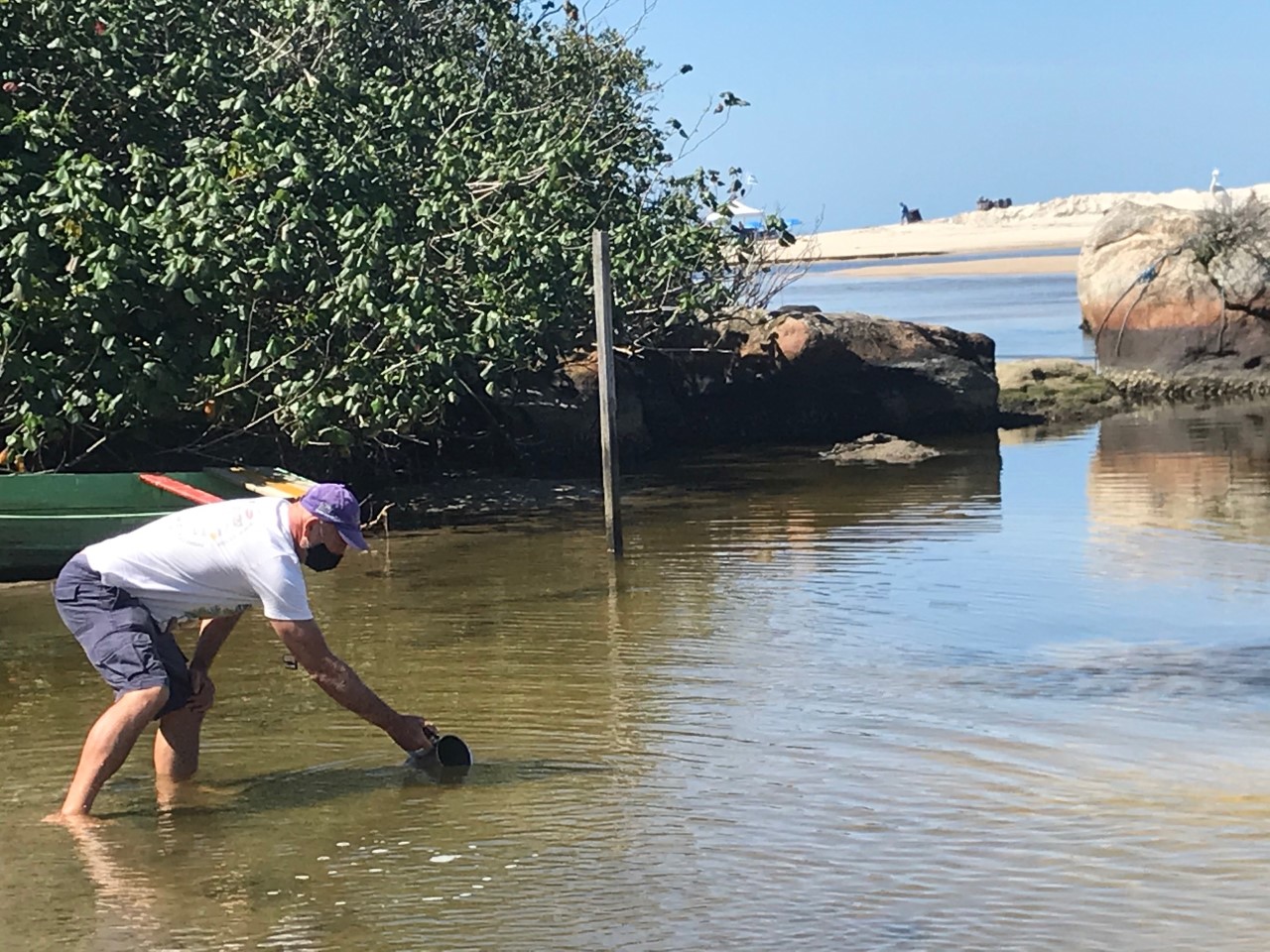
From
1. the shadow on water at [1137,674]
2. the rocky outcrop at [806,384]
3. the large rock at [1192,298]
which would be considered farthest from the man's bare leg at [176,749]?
the large rock at [1192,298]

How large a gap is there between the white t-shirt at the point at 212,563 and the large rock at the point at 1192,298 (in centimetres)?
2083

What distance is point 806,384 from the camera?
2167 centimetres

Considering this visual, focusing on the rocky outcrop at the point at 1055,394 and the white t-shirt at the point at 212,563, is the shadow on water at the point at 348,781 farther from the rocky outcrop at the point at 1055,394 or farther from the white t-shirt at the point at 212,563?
the rocky outcrop at the point at 1055,394

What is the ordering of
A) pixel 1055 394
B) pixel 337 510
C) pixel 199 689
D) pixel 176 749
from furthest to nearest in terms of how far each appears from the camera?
pixel 1055 394 < pixel 176 749 < pixel 199 689 < pixel 337 510

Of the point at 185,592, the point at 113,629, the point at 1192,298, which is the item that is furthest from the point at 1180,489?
the point at 113,629

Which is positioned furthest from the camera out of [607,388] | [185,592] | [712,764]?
[607,388]

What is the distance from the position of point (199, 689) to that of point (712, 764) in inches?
85.8

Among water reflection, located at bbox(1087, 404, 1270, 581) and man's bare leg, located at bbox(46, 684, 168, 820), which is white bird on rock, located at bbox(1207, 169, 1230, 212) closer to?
water reflection, located at bbox(1087, 404, 1270, 581)

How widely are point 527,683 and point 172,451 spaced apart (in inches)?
212

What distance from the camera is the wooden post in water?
1319cm

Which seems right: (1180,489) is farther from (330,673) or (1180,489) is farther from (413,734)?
(330,673)

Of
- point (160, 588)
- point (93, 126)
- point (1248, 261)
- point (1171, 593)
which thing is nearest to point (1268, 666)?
point (1171, 593)

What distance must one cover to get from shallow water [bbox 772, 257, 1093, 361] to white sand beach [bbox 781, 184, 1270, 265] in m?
20.0

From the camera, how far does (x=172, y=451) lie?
44.1ft
